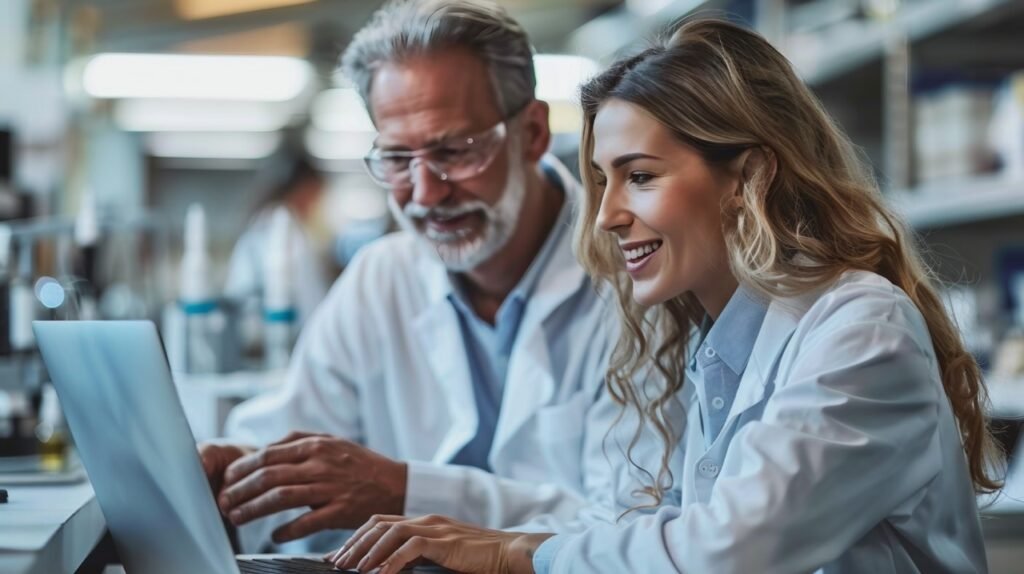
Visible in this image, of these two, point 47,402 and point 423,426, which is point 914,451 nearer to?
point 423,426

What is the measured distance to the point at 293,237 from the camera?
13.3 feet

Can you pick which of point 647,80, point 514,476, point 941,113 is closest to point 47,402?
point 514,476

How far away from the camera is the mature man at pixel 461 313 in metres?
1.66

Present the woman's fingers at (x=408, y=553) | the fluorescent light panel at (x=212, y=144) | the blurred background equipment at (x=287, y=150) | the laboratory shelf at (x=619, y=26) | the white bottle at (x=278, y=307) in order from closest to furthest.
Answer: the woman's fingers at (x=408, y=553) → the blurred background equipment at (x=287, y=150) → the white bottle at (x=278, y=307) → the laboratory shelf at (x=619, y=26) → the fluorescent light panel at (x=212, y=144)

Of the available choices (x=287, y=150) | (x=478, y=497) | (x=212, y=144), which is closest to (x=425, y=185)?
(x=478, y=497)

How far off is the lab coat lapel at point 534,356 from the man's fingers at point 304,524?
367 mm

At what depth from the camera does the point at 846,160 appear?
4.10ft

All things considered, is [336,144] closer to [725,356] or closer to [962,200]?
[962,200]

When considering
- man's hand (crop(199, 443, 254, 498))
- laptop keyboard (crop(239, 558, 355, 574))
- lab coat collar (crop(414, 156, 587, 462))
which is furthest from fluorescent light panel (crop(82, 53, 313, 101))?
laptop keyboard (crop(239, 558, 355, 574))

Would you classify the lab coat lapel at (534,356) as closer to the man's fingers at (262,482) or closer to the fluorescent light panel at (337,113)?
the man's fingers at (262,482)

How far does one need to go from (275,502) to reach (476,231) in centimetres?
55

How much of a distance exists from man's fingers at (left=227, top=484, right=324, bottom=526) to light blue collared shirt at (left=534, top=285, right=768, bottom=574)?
1.51ft

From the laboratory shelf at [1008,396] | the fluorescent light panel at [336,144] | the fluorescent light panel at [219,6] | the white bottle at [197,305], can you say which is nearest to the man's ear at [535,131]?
the laboratory shelf at [1008,396]

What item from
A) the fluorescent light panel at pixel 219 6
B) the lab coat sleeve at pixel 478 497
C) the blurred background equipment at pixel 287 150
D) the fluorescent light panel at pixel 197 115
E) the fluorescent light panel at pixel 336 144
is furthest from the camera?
the fluorescent light panel at pixel 336 144
